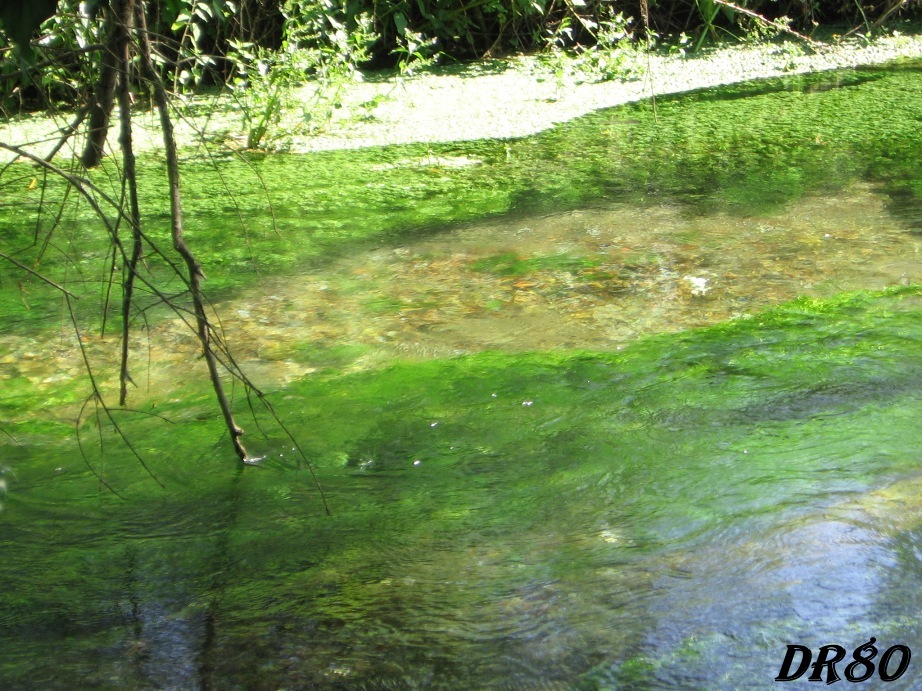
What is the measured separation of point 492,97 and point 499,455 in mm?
4188

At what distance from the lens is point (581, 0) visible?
279 inches

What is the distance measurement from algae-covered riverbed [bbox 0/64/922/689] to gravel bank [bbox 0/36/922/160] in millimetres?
1084

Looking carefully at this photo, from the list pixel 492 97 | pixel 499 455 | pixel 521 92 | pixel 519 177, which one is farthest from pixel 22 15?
pixel 521 92

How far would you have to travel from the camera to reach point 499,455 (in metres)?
2.78

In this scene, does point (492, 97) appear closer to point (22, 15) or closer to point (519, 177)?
point (519, 177)

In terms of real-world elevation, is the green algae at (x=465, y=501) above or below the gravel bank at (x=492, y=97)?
below

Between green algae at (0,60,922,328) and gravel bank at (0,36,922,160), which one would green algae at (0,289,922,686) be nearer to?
green algae at (0,60,922,328)

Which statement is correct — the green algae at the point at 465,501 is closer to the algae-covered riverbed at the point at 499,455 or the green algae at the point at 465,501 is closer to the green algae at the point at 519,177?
the algae-covered riverbed at the point at 499,455

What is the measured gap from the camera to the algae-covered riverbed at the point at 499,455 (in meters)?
2.08

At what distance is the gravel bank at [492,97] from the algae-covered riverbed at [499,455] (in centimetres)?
108

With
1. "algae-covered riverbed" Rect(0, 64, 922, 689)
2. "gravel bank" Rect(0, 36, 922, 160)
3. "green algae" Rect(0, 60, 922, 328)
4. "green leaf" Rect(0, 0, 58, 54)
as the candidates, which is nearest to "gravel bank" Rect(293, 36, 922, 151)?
"gravel bank" Rect(0, 36, 922, 160)

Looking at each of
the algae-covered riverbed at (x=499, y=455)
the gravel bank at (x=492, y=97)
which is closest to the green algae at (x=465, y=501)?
the algae-covered riverbed at (x=499, y=455)

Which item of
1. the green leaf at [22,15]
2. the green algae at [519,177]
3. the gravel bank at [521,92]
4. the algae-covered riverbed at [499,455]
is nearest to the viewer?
the green leaf at [22,15]

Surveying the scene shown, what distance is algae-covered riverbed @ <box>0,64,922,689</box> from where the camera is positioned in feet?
6.82
